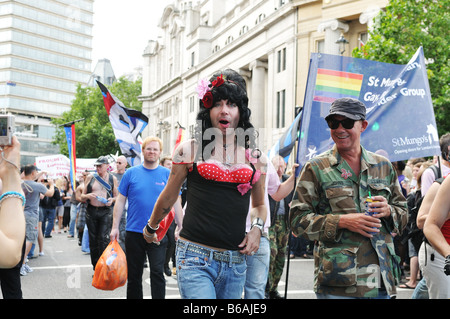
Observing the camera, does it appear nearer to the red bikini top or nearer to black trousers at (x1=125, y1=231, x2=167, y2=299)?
the red bikini top

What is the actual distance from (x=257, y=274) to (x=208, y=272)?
199 centimetres

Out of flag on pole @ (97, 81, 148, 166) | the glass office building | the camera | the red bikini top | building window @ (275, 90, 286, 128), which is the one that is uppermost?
the glass office building

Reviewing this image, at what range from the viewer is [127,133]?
11070 mm

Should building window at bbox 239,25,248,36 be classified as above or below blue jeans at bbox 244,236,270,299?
above

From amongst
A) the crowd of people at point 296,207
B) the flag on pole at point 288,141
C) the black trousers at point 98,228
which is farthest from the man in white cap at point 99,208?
the crowd of people at point 296,207

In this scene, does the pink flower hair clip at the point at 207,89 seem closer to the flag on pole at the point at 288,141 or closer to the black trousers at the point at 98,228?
the flag on pole at the point at 288,141

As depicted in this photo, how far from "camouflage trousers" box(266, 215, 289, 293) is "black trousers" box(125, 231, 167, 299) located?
1.91 meters

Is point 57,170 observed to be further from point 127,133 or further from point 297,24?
point 297,24

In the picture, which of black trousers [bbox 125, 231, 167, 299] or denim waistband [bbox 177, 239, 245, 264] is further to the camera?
black trousers [bbox 125, 231, 167, 299]

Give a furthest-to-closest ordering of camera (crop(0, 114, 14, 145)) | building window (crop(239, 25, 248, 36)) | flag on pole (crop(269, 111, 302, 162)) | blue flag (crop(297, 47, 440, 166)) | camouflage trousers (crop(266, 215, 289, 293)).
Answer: building window (crop(239, 25, 248, 36)) → flag on pole (crop(269, 111, 302, 162)) → camouflage trousers (crop(266, 215, 289, 293)) → blue flag (crop(297, 47, 440, 166)) → camera (crop(0, 114, 14, 145))

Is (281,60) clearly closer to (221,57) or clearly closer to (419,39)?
(221,57)

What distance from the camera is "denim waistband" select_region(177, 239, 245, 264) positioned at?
3387mm

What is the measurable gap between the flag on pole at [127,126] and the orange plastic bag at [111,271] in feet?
17.0

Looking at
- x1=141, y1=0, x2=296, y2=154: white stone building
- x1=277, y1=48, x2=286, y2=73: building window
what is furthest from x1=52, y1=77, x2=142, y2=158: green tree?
x1=277, y1=48, x2=286, y2=73: building window
